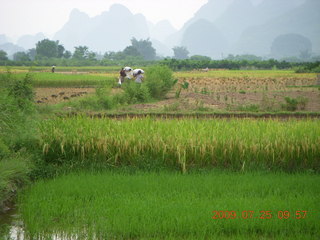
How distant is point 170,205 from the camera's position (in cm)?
564

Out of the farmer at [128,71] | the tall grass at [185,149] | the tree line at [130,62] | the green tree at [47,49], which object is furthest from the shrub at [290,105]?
the green tree at [47,49]

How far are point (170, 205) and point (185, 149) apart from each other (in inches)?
86.9

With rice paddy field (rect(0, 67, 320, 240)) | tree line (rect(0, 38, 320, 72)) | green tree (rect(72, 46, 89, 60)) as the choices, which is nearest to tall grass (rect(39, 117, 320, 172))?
rice paddy field (rect(0, 67, 320, 240))

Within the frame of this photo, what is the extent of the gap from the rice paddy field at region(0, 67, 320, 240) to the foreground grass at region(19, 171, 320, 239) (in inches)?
0.6

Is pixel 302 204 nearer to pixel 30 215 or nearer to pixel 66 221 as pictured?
pixel 66 221

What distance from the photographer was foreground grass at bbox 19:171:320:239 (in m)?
5.02

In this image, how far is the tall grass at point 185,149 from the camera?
7.78m

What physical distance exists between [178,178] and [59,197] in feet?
6.59

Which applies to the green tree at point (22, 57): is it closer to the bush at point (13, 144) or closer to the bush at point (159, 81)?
the bush at point (159, 81)

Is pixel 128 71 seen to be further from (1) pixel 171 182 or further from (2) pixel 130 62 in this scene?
(2) pixel 130 62

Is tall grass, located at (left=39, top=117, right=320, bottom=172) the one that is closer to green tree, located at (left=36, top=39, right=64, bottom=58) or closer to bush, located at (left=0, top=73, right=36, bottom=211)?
bush, located at (left=0, top=73, right=36, bottom=211)

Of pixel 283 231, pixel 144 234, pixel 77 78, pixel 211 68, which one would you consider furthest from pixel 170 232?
pixel 211 68
